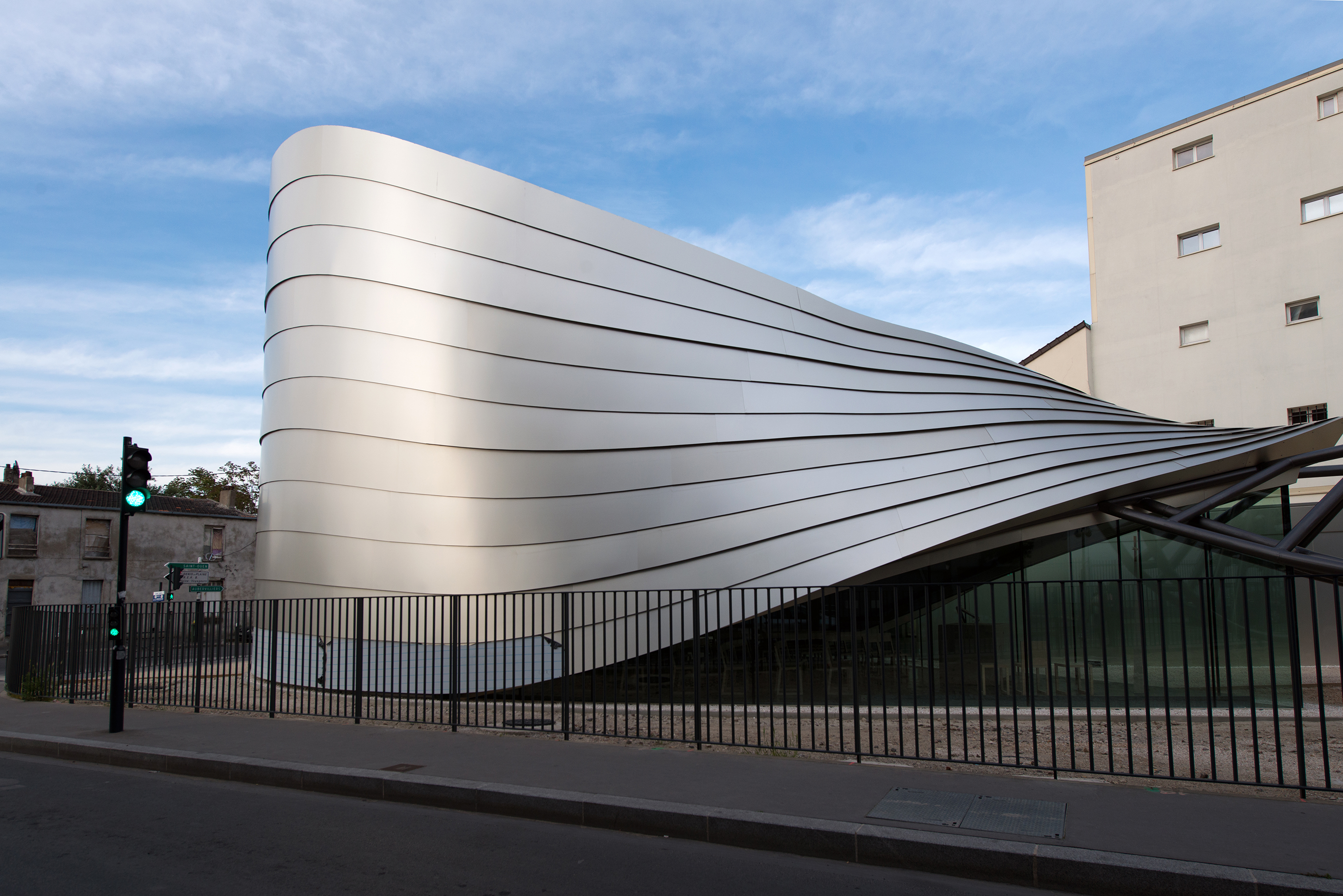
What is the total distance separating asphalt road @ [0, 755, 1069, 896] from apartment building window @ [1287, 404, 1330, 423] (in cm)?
2506

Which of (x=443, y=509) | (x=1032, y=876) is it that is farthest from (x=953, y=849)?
(x=443, y=509)

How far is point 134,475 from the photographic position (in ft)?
33.0

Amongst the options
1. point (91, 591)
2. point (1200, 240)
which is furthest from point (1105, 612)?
point (91, 591)

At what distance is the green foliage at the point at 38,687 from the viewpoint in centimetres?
1327

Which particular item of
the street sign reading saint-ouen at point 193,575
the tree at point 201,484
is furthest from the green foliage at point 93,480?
the street sign reading saint-ouen at point 193,575

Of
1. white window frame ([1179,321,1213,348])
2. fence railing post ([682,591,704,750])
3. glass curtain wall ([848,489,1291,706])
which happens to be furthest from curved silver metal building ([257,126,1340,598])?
white window frame ([1179,321,1213,348])

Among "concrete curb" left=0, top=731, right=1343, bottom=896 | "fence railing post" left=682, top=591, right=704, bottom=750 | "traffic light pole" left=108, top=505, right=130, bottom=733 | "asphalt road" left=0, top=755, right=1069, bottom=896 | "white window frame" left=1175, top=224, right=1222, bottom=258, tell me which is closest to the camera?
"concrete curb" left=0, top=731, right=1343, bottom=896

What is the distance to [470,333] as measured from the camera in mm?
12570

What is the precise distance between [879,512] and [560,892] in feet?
31.0

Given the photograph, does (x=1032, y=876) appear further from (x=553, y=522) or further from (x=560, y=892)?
(x=553, y=522)

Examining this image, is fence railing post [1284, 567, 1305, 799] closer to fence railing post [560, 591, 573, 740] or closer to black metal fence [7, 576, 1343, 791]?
black metal fence [7, 576, 1343, 791]

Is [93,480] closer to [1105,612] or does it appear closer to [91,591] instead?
[91,591]

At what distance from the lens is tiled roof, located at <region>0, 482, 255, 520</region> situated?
122 ft

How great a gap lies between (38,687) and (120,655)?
4996 mm
